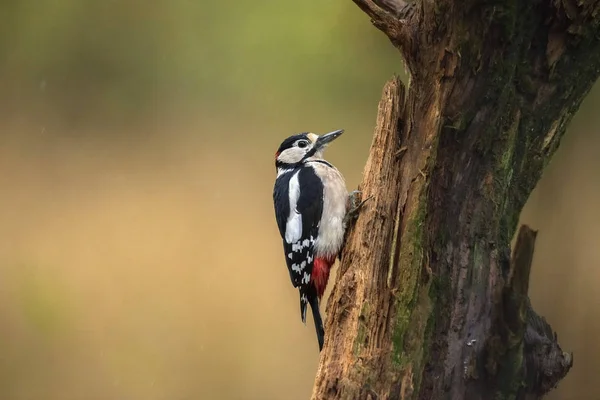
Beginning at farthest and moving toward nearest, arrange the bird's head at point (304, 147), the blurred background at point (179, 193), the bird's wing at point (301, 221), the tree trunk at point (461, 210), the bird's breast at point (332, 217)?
the blurred background at point (179, 193) → the bird's head at point (304, 147) → the bird's wing at point (301, 221) → the bird's breast at point (332, 217) → the tree trunk at point (461, 210)

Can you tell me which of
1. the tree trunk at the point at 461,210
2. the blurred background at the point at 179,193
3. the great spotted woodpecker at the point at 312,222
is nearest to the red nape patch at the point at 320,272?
the great spotted woodpecker at the point at 312,222

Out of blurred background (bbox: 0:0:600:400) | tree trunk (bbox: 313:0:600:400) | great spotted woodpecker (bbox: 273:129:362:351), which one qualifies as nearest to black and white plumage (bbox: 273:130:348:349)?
great spotted woodpecker (bbox: 273:129:362:351)

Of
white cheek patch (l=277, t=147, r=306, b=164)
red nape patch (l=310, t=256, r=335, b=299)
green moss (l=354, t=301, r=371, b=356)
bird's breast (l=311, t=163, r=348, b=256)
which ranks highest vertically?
white cheek patch (l=277, t=147, r=306, b=164)

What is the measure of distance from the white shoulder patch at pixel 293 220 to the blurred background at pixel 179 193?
72 centimetres

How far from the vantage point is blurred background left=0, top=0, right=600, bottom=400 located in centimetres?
315

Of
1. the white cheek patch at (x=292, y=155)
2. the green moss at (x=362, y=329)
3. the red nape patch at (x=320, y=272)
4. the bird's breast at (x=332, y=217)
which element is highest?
the white cheek patch at (x=292, y=155)

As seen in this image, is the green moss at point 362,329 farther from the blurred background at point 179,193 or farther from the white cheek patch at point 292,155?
the blurred background at point 179,193

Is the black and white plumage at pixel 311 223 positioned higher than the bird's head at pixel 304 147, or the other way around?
the bird's head at pixel 304 147

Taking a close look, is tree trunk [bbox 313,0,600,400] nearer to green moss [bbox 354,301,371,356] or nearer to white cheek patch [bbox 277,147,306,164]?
green moss [bbox 354,301,371,356]

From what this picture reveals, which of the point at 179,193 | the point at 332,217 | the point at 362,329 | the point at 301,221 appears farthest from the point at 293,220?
the point at 179,193

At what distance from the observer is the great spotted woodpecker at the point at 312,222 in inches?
94.7

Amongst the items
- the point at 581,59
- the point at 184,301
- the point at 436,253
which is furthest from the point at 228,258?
the point at 581,59

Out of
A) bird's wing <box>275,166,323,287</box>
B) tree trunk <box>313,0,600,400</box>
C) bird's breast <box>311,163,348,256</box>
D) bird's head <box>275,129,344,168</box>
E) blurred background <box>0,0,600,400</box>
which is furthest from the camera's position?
blurred background <box>0,0,600,400</box>

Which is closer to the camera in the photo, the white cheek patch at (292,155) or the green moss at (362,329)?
the green moss at (362,329)
